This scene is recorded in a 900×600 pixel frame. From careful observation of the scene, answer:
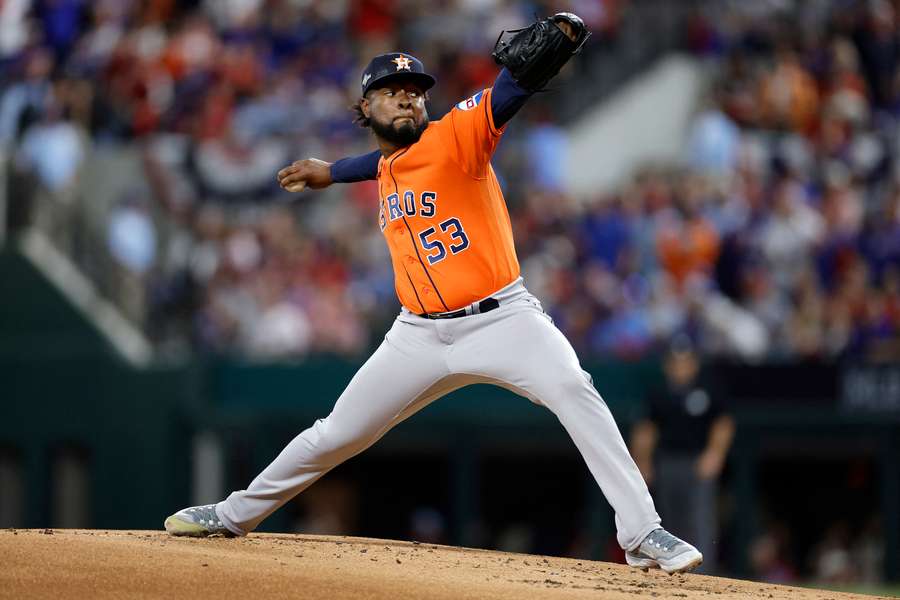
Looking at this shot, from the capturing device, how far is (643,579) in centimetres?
618

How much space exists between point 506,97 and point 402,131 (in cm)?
52

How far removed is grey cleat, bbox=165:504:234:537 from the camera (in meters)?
6.44

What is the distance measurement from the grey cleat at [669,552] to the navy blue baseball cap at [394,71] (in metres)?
1.91

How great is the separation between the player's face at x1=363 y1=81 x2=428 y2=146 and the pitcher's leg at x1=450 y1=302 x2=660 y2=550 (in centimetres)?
78

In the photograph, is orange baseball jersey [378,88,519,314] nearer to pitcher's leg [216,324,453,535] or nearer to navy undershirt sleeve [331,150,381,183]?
pitcher's leg [216,324,453,535]

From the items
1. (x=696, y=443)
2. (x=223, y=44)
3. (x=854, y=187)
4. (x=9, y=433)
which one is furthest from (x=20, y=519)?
(x=854, y=187)

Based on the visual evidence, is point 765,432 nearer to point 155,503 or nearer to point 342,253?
point 342,253

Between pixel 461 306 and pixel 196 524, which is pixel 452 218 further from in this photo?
pixel 196 524

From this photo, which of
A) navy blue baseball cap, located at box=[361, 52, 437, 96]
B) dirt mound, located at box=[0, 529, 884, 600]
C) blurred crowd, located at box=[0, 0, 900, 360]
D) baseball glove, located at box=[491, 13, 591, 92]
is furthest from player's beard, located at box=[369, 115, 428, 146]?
blurred crowd, located at box=[0, 0, 900, 360]

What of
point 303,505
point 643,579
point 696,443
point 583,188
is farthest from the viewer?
point 583,188

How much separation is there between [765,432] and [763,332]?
77 centimetres

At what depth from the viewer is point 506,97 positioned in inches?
223

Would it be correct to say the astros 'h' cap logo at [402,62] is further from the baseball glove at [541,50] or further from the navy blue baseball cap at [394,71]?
the baseball glove at [541,50]

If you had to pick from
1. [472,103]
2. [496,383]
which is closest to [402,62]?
[472,103]
